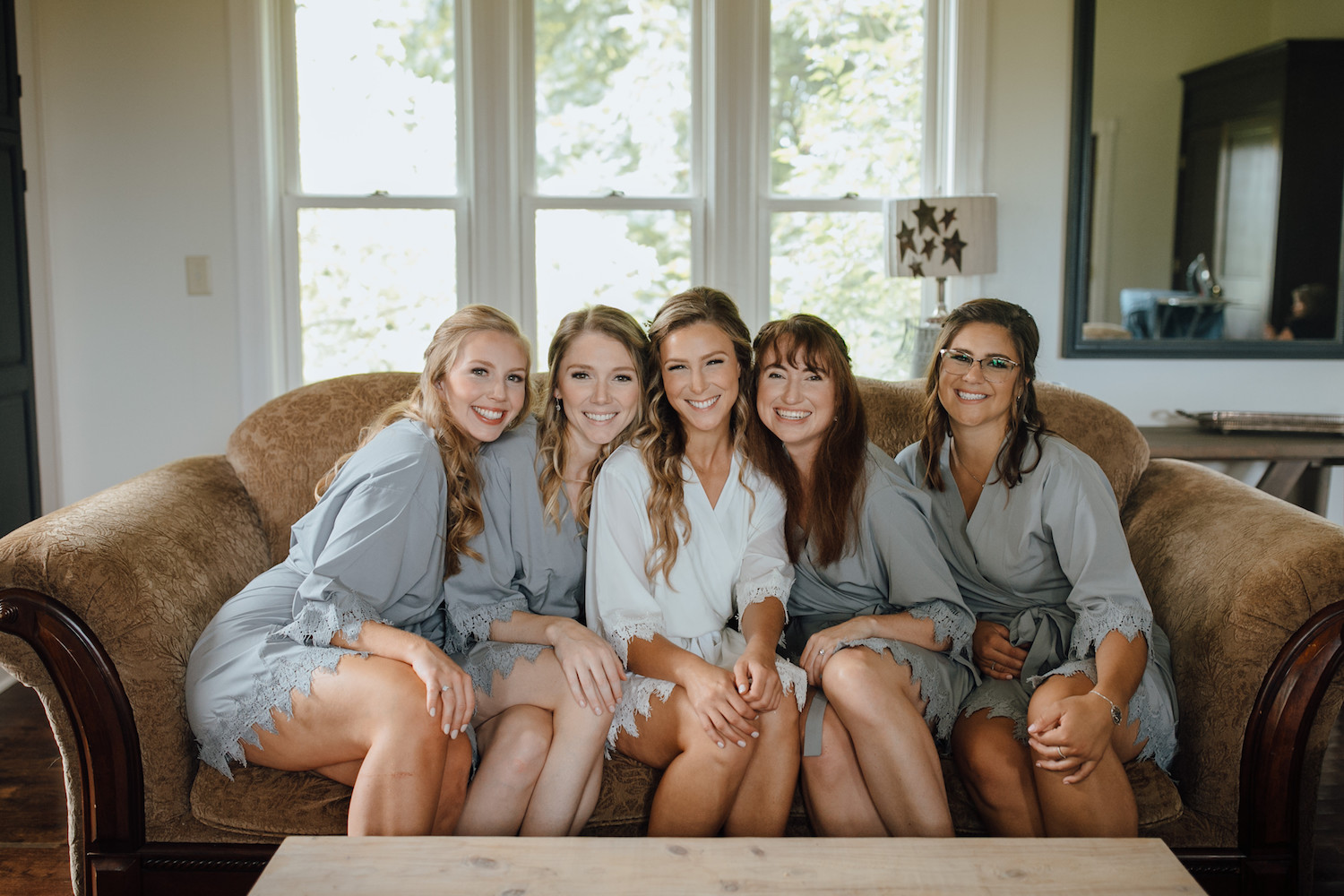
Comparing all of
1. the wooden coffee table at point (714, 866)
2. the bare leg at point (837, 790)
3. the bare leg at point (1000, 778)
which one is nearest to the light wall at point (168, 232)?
the bare leg at point (1000, 778)

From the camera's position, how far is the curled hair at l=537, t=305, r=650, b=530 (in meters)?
1.79

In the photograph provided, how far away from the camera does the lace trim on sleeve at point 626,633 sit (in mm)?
1652

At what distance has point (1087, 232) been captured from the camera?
3.11 meters

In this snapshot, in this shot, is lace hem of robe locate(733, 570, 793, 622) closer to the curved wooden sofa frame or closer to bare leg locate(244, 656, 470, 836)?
bare leg locate(244, 656, 470, 836)

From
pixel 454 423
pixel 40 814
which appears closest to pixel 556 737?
pixel 454 423

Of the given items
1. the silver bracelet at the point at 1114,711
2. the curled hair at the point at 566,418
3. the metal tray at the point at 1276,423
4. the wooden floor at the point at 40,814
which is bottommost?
the wooden floor at the point at 40,814

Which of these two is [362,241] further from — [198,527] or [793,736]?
[793,736]

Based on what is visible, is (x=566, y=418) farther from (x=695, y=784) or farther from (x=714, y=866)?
(x=714, y=866)

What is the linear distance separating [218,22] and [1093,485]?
2728 mm

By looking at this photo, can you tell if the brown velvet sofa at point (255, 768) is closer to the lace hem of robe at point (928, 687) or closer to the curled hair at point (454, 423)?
the lace hem of robe at point (928, 687)

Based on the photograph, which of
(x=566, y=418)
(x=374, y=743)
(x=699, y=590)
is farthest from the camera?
(x=566, y=418)

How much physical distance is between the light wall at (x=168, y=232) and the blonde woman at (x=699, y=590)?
5.71ft

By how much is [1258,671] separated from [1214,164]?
6.93 ft

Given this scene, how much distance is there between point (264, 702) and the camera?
1499 millimetres
